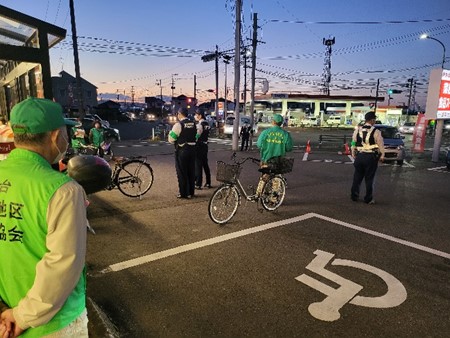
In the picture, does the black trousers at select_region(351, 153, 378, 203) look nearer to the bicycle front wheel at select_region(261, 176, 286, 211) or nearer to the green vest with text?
the bicycle front wheel at select_region(261, 176, 286, 211)

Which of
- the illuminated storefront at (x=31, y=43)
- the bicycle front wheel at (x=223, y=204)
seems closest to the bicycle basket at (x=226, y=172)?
the bicycle front wheel at (x=223, y=204)

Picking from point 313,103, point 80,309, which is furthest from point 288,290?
point 313,103

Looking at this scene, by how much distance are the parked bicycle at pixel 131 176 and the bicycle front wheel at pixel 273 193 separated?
3.02m

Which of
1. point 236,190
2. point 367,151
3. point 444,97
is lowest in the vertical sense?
point 236,190

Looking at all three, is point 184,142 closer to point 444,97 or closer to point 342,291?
point 342,291

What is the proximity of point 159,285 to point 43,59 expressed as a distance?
4.87 metres

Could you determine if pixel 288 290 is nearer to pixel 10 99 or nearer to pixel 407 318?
pixel 407 318

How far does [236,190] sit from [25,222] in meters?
4.73

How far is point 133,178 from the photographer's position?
7477 mm

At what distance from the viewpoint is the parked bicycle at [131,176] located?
7.34m

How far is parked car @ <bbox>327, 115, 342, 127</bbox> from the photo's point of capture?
165ft

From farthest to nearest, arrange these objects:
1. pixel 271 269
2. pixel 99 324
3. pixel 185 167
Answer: pixel 185 167 < pixel 271 269 < pixel 99 324

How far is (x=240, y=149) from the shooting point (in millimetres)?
18922

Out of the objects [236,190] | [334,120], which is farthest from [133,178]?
[334,120]
